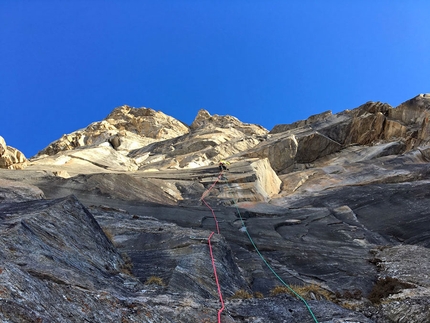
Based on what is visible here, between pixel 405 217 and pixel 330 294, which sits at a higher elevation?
pixel 405 217

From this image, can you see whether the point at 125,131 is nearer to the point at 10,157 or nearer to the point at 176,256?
the point at 10,157

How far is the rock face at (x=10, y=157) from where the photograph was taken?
27969 mm

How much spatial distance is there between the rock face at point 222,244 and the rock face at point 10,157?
13.1 feet

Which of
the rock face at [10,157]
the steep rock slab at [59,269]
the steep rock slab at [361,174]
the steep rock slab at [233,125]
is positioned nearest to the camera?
the steep rock slab at [59,269]

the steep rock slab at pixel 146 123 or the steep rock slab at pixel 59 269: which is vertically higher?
the steep rock slab at pixel 146 123

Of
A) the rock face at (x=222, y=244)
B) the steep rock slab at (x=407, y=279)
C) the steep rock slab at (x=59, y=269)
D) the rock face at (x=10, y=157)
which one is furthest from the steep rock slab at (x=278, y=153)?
the steep rock slab at (x=59, y=269)

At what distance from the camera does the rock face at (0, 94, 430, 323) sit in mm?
8672

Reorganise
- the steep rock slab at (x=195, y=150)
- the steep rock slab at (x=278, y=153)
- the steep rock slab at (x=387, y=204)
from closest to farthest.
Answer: the steep rock slab at (x=387, y=204) → the steep rock slab at (x=278, y=153) → the steep rock slab at (x=195, y=150)

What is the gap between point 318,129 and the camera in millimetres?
54188

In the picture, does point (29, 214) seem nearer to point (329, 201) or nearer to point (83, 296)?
point (83, 296)

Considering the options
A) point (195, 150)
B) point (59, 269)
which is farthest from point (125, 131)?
point (59, 269)

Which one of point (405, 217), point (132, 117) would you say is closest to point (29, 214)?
point (405, 217)

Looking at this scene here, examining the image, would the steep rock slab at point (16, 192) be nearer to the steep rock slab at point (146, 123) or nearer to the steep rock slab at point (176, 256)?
the steep rock slab at point (176, 256)

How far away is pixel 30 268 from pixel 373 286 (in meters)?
11.8
